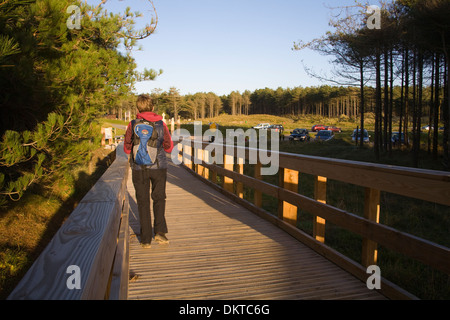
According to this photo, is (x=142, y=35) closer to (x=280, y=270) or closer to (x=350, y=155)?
(x=280, y=270)

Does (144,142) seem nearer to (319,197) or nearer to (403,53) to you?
(319,197)

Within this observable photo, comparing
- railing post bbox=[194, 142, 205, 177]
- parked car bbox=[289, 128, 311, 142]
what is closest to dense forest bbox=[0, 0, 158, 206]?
railing post bbox=[194, 142, 205, 177]

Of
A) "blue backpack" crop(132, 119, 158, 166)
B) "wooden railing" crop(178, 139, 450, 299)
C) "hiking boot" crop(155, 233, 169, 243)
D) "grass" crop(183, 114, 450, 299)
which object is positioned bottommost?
"grass" crop(183, 114, 450, 299)

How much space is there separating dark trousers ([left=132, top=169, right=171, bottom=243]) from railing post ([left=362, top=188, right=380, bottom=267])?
2.23 metres

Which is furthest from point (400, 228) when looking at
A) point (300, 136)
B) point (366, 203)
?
point (300, 136)

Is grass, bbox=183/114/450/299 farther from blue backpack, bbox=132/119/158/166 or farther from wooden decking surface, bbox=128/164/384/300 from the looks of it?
blue backpack, bbox=132/119/158/166

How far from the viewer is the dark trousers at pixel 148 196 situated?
4184 mm

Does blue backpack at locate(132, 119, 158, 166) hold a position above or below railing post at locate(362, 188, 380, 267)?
above

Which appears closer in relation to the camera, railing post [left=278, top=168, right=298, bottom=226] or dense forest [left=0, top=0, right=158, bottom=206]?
railing post [left=278, top=168, right=298, bottom=226]

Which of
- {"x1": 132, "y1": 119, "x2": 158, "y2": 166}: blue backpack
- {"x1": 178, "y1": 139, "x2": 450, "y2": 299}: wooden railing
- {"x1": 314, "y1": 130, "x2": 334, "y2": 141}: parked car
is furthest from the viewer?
{"x1": 314, "y1": 130, "x2": 334, "y2": 141}: parked car

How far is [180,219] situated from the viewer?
19.0 feet

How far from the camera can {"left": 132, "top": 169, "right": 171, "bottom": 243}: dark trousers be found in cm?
418

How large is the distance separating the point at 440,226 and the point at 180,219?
6.28m
